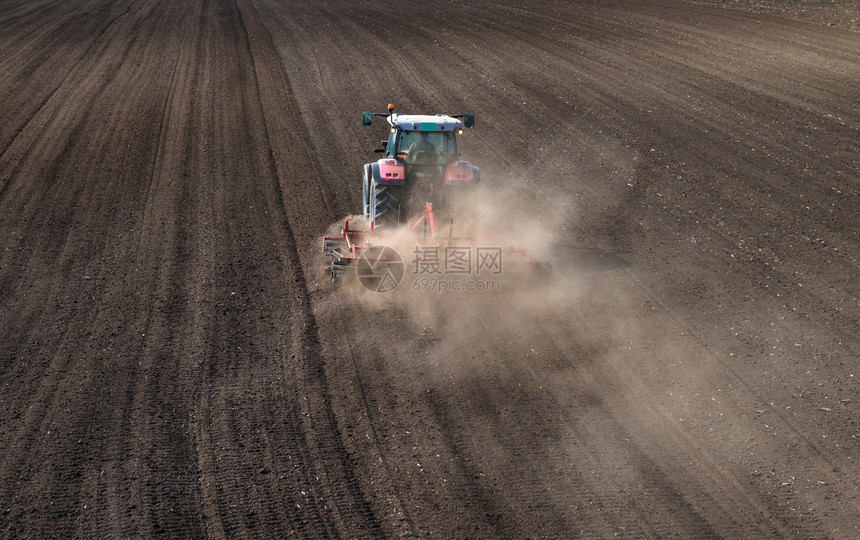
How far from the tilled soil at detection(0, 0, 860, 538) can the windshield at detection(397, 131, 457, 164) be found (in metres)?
2.14

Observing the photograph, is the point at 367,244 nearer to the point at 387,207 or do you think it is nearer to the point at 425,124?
the point at 387,207

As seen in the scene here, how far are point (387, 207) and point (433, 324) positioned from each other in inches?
83.3

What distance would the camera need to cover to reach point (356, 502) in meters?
6.39

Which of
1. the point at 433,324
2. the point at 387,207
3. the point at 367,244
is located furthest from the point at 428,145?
the point at 433,324

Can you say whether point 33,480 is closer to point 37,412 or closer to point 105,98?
point 37,412

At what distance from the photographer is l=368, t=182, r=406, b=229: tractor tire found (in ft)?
34.3

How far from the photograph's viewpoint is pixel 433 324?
9.30m

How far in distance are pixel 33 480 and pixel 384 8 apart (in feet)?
91.3

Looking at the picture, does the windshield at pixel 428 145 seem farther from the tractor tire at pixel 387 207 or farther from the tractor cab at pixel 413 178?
the tractor tire at pixel 387 207

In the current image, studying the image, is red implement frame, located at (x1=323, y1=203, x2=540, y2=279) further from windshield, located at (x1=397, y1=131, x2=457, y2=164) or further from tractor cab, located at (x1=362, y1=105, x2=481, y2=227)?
windshield, located at (x1=397, y1=131, x2=457, y2=164)

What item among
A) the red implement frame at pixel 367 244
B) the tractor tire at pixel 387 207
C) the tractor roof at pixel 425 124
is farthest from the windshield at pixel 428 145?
the red implement frame at pixel 367 244

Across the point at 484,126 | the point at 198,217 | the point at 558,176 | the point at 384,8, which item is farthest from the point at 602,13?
the point at 198,217

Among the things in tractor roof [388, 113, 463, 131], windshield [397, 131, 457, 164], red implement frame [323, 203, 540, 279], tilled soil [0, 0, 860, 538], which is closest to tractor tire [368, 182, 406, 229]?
red implement frame [323, 203, 540, 279]

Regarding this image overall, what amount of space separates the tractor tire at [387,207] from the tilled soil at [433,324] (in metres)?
1.09
